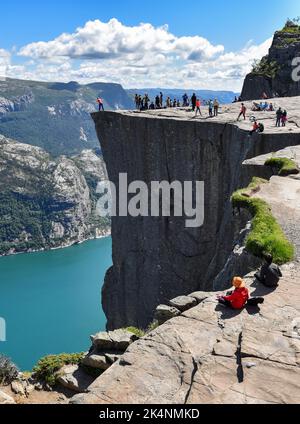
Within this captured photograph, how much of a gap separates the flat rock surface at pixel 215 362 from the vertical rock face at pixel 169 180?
39.3 feet

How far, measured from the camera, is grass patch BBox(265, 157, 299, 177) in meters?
19.0

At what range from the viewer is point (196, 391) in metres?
7.79

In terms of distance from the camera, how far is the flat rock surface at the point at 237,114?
26.4 meters

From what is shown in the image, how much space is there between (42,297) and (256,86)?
10281 cm

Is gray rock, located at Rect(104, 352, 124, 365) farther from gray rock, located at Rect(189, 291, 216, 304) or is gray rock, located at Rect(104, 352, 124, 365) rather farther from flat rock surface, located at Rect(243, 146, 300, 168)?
flat rock surface, located at Rect(243, 146, 300, 168)

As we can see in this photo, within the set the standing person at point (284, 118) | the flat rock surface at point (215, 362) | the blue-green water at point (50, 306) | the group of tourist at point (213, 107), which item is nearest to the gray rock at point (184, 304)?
the flat rock surface at point (215, 362)

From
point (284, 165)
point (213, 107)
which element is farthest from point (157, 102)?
point (284, 165)

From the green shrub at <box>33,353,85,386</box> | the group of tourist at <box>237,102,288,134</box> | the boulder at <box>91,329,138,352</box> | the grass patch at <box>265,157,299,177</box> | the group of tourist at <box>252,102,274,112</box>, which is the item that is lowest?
the green shrub at <box>33,353,85,386</box>

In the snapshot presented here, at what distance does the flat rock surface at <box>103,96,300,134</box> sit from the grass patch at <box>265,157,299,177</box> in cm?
439

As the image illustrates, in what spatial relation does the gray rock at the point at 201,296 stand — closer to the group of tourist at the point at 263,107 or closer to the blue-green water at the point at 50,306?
the group of tourist at the point at 263,107

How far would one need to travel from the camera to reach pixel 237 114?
3066 cm

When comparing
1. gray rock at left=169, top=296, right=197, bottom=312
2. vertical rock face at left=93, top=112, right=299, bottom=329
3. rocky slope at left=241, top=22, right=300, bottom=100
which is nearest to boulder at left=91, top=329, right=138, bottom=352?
gray rock at left=169, top=296, right=197, bottom=312

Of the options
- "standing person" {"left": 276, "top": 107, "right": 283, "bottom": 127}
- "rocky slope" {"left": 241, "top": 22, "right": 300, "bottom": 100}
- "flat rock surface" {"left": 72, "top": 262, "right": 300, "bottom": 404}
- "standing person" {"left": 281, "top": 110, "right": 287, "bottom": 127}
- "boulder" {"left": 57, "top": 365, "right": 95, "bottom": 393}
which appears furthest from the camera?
"rocky slope" {"left": 241, "top": 22, "right": 300, "bottom": 100}
